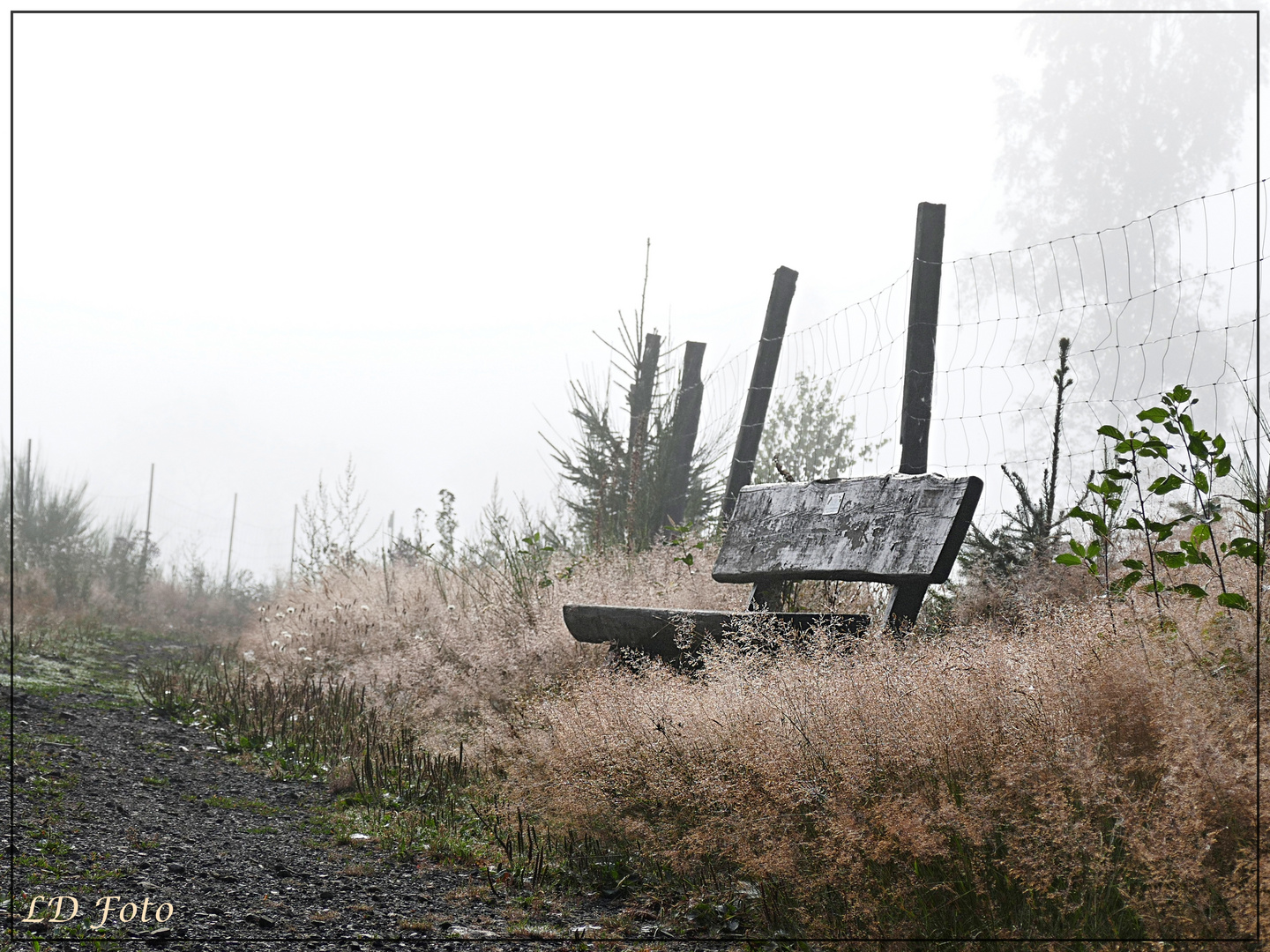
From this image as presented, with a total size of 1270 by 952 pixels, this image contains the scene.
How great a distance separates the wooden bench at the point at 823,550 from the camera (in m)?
3.63

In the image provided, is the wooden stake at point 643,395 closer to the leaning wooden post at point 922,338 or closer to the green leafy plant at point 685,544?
the green leafy plant at point 685,544

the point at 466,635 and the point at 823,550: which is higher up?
the point at 823,550

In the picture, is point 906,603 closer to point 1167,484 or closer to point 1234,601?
point 1167,484

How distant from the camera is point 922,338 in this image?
4.50m

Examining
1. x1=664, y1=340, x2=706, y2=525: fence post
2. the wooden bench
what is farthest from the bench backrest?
x1=664, y1=340, x2=706, y2=525: fence post

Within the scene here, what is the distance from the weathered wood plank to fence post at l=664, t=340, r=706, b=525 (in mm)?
3791

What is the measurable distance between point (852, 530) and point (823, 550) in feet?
0.56

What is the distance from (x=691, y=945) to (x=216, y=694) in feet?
16.5

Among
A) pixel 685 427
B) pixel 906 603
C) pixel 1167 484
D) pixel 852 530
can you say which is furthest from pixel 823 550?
pixel 685 427

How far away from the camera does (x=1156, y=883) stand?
1.92 m

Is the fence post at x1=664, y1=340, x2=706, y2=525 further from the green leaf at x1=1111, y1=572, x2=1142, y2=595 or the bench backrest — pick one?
the green leaf at x1=1111, y1=572, x2=1142, y2=595

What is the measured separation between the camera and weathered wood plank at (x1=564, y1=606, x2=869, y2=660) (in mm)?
3707

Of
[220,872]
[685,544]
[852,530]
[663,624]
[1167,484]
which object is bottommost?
[220,872]

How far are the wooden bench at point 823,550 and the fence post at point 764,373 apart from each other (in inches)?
47.8
